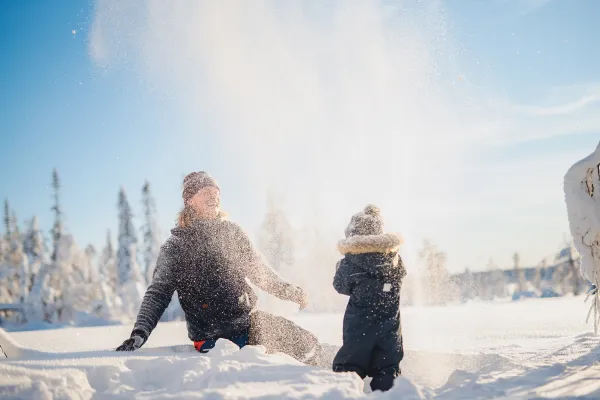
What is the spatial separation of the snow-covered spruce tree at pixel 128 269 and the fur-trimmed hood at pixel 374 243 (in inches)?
1178

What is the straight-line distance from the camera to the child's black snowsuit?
3594mm

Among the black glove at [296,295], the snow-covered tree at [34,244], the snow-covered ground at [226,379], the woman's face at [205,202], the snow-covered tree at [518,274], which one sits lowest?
the snow-covered tree at [518,274]

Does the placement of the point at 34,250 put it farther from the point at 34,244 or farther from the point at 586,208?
the point at 586,208

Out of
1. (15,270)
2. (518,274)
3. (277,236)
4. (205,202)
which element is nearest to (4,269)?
(15,270)

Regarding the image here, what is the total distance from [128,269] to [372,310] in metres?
31.2

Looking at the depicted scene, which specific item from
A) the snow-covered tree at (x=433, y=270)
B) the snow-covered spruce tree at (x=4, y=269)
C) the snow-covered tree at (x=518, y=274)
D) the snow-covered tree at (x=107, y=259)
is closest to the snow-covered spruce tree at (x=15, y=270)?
the snow-covered spruce tree at (x=4, y=269)

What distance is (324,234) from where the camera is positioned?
35219mm

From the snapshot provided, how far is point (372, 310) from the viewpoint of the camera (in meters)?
3.68

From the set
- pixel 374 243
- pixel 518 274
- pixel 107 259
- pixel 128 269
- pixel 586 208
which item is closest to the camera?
pixel 374 243

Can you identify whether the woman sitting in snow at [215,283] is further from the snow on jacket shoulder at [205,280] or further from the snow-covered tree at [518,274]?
the snow-covered tree at [518,274]

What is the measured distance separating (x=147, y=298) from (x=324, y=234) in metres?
32.0

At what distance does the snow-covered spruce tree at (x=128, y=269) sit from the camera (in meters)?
31.2

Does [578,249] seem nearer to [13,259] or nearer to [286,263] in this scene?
[286,263]

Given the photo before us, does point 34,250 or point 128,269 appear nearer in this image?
point 128,269
